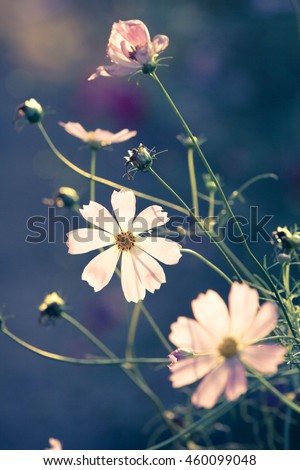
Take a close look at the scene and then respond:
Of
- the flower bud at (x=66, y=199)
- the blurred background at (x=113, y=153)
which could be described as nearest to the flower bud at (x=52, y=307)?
the flower bud at (x=66, y=199)

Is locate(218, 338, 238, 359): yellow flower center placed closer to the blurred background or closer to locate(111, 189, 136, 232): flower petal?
locate(111, 189, 136, 232): flower petal

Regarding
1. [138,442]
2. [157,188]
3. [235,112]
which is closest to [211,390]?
[138,442]

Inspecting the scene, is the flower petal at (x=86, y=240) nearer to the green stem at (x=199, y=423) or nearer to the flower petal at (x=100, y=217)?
the flower petal at (x=100, y=217)

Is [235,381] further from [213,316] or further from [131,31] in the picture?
[131,31]

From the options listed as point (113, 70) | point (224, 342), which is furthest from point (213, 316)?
point (113, 70)

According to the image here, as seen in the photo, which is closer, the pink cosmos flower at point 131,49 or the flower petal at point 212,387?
the flower petal at point 212,387
